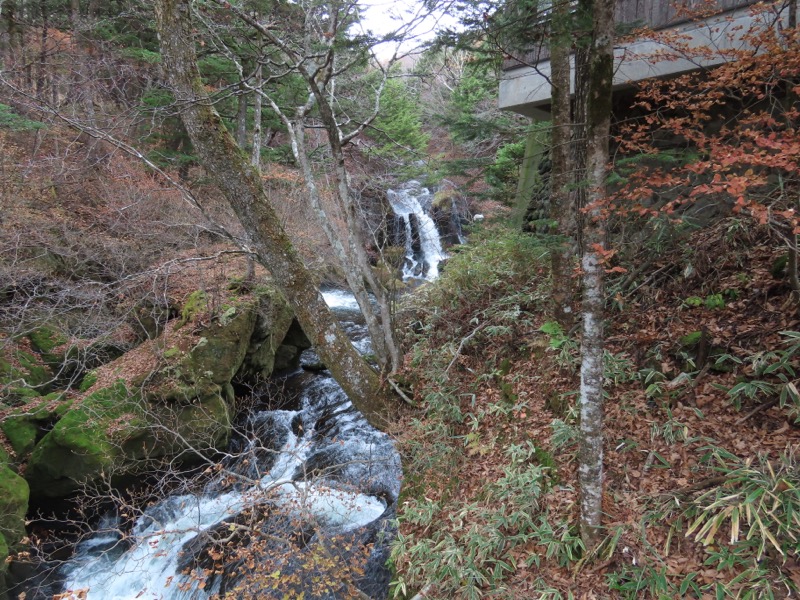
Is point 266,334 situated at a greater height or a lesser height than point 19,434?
greater

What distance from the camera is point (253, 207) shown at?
17.0 ft

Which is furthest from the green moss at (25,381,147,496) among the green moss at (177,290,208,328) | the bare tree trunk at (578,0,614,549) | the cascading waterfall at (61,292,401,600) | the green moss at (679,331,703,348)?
the green moss at (679,331,703,348)

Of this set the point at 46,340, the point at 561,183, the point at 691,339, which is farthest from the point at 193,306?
the point at 691,339

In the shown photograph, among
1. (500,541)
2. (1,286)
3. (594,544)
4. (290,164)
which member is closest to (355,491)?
(500,541)

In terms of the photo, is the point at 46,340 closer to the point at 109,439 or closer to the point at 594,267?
the point at 109,439

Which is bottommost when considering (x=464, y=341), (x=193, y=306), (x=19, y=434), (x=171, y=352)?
(x=19, y=434)

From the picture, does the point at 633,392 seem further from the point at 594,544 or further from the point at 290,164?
the point at 290,164

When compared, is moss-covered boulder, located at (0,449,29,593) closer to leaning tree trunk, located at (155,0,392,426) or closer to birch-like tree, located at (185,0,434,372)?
leaning tree trunk, located at (155,0,392,426)

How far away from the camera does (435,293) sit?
25.7ft

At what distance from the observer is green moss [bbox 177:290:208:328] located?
27.8ft

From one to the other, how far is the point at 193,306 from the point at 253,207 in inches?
176

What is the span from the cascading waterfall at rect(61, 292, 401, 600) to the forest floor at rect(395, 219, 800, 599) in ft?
4.45

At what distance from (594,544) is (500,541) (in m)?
0.85

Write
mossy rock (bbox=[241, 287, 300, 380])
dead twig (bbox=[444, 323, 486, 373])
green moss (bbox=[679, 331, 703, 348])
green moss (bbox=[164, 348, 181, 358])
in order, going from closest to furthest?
green moss (bbox=[679, 331, 703, 348])
dead twig (bbox=[444, 323, 486, 373])
green moss (bbox=[164, 348, 181, 358])
mossy rock (bbox=[241, 287, 300, 380])
